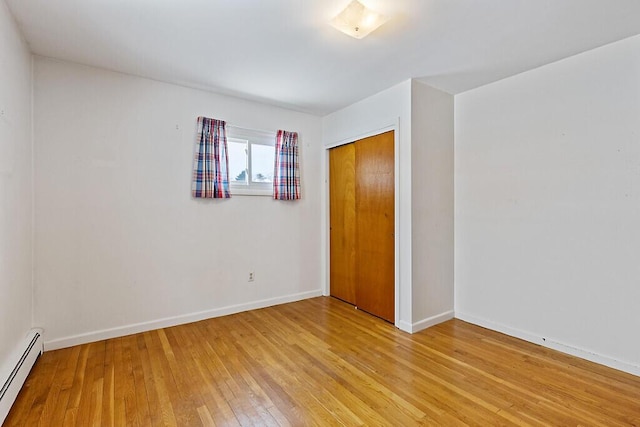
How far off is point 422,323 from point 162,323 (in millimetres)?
2572

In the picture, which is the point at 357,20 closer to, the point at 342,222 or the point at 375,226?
the point at 375,226

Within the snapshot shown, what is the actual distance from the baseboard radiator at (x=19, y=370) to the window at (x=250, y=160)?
2048 millimetres

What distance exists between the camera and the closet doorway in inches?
128

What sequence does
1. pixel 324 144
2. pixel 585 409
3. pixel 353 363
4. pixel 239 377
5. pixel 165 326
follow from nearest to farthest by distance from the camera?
pixel 585 409 < pixel 239 377 < pixel 353 363 < pixel 165 326 < pixel 324 144

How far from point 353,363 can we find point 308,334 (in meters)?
0.66

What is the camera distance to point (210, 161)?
3268 mm

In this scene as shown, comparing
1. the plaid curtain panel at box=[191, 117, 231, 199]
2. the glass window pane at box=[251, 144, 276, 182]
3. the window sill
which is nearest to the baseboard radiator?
the plaid curtain panel at box=[191, 117, 231, 199]

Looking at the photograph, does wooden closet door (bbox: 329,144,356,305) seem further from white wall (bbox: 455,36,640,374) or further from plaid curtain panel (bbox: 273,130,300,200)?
white wall (bbox: 455,36,640,374)

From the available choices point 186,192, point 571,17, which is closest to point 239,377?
point 186,192

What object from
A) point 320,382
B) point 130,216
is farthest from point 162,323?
point 320,382

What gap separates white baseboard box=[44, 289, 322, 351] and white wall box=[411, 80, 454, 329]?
1.61 meters

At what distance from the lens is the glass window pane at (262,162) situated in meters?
3.72

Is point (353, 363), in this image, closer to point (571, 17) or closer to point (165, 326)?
point (165, 326)

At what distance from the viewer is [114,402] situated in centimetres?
193
